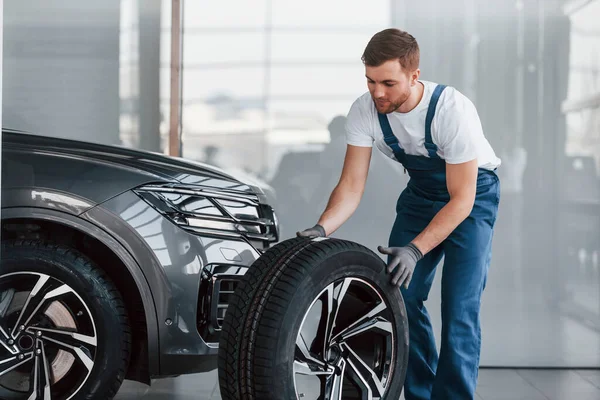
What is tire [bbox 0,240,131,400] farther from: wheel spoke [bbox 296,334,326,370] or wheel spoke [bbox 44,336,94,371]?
wheel spoke [bbox 296,334,326,370]

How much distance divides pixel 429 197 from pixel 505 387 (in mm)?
1508

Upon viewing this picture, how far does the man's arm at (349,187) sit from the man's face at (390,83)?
30 cm

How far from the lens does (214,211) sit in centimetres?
273

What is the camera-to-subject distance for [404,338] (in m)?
2.33

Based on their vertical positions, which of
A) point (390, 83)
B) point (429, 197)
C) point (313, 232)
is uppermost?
point (390, 83)

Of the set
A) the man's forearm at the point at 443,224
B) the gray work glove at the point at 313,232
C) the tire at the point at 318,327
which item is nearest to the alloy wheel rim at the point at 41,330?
the tire at the point at 318,327

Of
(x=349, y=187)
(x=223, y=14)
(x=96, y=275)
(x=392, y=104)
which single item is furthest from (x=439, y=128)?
(x=223, y=14)

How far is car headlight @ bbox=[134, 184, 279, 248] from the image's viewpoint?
2.62m

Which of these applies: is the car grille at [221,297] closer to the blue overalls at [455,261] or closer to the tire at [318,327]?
the tire at [318,327]

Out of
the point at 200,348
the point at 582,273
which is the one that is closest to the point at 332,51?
the point at 582,273

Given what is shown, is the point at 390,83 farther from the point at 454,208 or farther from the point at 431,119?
the point at 454,208

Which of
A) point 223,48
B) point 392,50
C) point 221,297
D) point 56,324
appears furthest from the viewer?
point 223,48

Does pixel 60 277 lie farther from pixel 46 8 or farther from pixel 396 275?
pixel 46 8

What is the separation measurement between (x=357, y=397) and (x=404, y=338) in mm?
239
